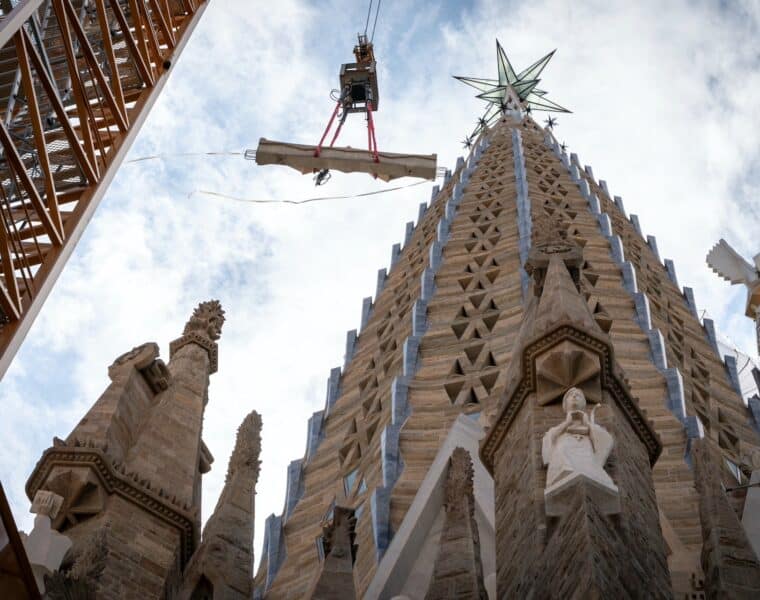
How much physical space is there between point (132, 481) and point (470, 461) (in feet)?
17.8

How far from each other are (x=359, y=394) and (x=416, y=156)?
7.21 meters

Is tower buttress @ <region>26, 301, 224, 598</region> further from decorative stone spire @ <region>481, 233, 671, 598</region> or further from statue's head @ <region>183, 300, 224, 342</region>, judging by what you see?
decorative stone spire @ <region>481, 233, 671, 598</region>

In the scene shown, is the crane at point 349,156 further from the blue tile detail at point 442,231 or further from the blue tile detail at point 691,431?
the blue tile detail at point 691,431

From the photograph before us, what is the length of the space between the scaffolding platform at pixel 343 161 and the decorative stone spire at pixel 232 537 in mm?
12486

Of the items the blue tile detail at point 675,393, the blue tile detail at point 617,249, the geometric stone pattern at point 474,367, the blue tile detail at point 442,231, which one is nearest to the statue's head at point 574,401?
the geometric stone pattern at point 474,367

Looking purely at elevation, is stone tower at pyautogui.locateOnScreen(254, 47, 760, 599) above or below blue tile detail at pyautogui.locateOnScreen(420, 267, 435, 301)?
below

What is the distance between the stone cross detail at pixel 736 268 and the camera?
2753cm

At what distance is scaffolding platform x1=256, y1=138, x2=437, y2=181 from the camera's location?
101ft

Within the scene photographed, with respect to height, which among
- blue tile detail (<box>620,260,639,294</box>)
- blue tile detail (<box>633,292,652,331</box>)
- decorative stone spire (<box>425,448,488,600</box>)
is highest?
blue tile detail (<box>620,260,639,294</box>)

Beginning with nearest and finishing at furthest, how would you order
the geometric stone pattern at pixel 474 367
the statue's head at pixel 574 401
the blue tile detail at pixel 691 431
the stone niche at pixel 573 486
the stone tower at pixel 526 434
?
1. the stone niche at pixel 573 486
2. the stone tower at pixel 526 434
3. the statue's head at pixel 574 401
4. the blue tile detail at pixel 691 431
5. the geometric stone pattern at pixel 474 367

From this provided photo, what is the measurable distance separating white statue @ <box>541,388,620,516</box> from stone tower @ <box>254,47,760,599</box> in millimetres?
20

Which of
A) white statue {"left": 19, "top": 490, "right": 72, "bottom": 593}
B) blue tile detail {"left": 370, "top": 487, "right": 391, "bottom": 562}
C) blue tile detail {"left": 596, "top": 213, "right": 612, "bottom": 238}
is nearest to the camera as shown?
white statue {"left": 19, "top": 490, "right": 72, "bottom": 593}

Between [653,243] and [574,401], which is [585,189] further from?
[574,401]

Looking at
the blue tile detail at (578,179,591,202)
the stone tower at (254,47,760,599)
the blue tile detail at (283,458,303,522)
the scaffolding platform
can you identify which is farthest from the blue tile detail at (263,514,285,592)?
the blue tile detail at (578,179,591,202)
